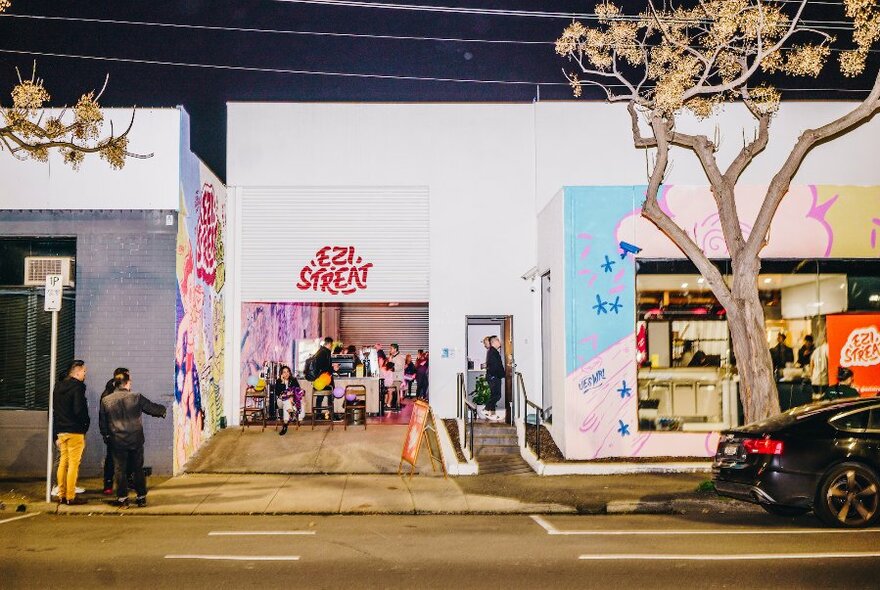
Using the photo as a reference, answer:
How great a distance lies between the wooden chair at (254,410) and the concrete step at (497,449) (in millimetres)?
4708

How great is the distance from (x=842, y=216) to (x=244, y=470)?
1241 cm

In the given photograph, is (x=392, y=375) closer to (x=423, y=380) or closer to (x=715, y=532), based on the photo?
(x=423, y=380)

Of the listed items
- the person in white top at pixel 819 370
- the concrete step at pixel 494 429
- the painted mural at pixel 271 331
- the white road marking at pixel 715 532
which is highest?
A: the painted mural at pixel 271 331

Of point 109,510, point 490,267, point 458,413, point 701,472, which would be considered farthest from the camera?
point 490,267

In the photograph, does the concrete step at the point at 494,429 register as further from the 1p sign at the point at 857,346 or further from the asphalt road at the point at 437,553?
the 1p sign at the point at 857,346

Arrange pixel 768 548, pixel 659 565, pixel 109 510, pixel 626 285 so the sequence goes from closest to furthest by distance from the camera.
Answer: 1. pixel 659 565
2. pixel 768 548
3. pixel 109 510
4. pixel 626 285

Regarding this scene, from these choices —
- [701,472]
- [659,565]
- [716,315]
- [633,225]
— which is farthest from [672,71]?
[659,565]

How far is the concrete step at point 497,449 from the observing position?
51.6 ft

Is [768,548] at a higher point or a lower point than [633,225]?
lower

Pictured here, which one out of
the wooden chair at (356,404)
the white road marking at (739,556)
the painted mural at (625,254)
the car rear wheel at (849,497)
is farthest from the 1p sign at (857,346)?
the wooden chair at (356,404)

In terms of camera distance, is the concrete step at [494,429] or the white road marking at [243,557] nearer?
the white road marking at [243,557]

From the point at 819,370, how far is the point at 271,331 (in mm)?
13238

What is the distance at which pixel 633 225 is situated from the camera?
15164 millimetres

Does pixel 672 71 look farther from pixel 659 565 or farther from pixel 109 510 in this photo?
pixel 109 510
